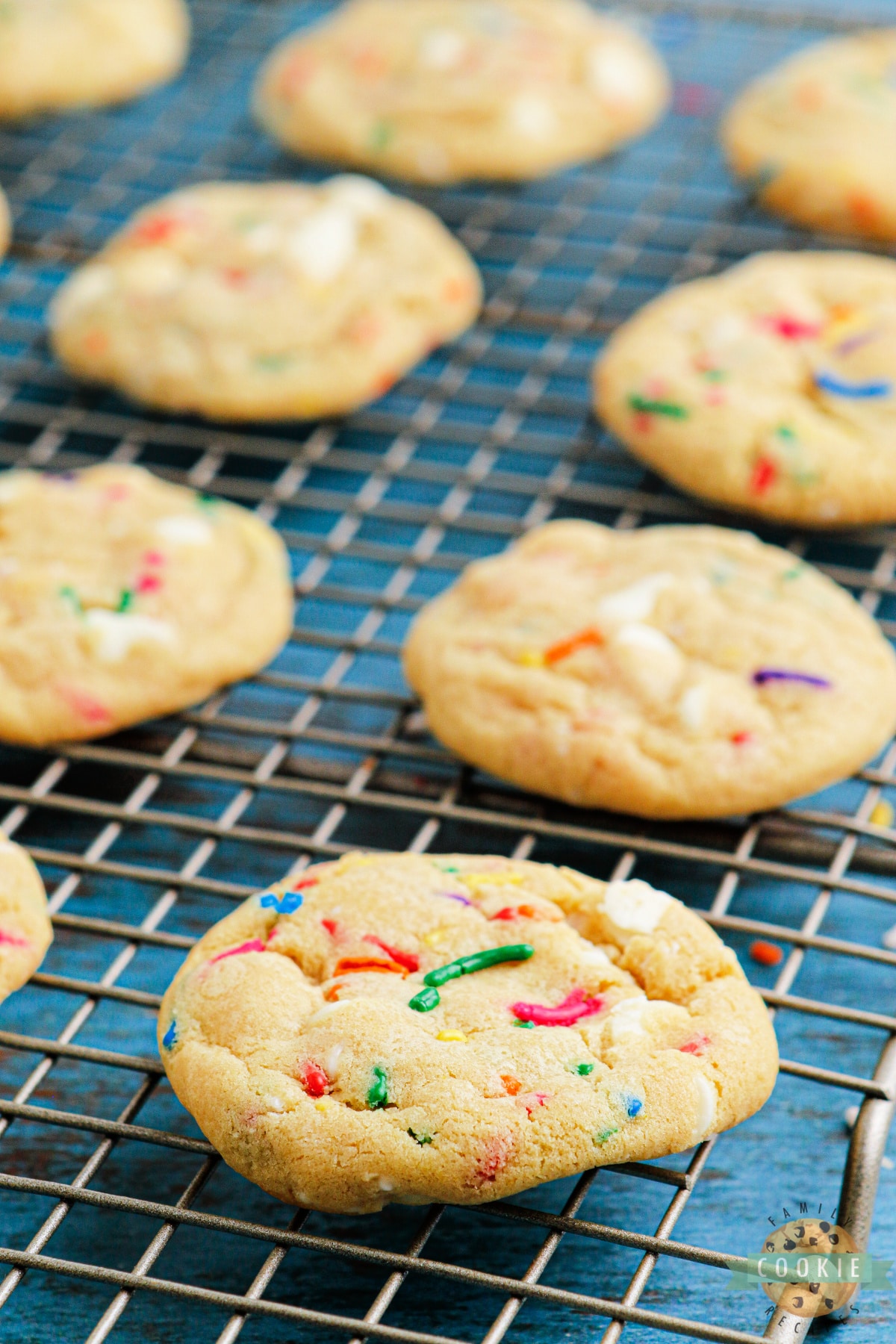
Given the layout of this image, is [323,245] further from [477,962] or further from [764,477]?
[477,962]

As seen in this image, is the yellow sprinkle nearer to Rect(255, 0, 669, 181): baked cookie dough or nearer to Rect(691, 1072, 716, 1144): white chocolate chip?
Rect(691, 1072, 716, 1144): white chocolate chip

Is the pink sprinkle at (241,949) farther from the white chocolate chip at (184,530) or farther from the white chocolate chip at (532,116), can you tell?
the white chocolate chip at (532,116)

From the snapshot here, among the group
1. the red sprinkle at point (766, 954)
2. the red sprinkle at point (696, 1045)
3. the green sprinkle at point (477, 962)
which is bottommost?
the red sprinkle at point (766, 954)

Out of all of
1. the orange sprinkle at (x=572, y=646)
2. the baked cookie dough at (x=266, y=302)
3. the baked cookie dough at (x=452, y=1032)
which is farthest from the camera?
the baked cookie dough at (x=266, y=302)

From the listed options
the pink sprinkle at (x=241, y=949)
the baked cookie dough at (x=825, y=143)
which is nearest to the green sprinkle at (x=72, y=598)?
the pink sprinkle at (x=241, y=949)

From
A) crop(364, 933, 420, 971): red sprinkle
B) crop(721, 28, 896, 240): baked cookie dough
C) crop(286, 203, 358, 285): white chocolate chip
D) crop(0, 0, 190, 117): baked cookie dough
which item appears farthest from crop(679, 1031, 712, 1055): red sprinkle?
crop(0, 0, 190, 117): baked cookie dough

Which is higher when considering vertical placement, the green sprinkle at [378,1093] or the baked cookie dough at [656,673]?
the green sprinkle at [378,1093]

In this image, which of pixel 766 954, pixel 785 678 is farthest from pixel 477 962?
pixel 785 678
